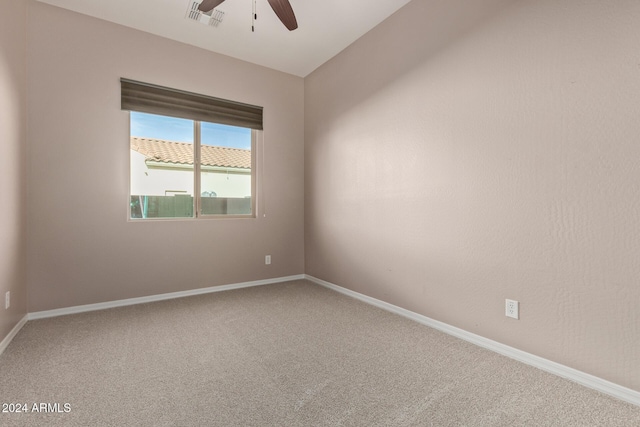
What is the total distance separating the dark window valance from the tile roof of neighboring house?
32 centimetres

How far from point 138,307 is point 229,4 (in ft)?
10.1

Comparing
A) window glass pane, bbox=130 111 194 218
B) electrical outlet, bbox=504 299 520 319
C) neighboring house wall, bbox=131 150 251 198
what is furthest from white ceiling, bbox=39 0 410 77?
electrical outlet, bbox=504 299 520 319

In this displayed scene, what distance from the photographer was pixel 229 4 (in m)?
2.75

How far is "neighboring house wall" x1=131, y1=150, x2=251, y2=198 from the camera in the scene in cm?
325

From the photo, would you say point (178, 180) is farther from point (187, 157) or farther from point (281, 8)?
point (281, 8)

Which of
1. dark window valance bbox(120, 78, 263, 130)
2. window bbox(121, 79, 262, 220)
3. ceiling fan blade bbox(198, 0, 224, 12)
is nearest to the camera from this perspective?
ceiling fan blade bbox(198, 0, 224, 12)

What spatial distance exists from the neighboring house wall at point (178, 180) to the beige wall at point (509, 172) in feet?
5.04

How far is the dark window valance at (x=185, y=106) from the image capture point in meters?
3.12

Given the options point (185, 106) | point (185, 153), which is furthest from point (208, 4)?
point (185, 153)

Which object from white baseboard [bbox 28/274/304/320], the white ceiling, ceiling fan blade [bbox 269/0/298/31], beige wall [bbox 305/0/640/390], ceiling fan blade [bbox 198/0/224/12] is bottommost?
white baseboard [bbox 28/274/304/320]

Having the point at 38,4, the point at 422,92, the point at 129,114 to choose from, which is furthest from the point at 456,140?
the point at 38,4

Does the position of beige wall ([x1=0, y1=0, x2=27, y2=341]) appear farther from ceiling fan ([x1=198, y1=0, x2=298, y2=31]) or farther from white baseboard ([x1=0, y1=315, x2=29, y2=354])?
ceiling fan ([x1=198, y1=0, x2=298, y2=31])

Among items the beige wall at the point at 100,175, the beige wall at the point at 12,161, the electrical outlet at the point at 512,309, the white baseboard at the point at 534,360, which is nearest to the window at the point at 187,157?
the beige wall at the point at 100,175

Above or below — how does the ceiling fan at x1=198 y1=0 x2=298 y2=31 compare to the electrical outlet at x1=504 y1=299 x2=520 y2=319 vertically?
above
